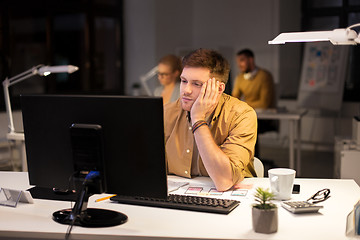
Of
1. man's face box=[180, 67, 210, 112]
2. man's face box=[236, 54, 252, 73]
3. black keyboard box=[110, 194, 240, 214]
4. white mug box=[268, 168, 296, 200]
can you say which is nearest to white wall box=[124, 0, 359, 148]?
man's face box=[236, 54, 252, 73]

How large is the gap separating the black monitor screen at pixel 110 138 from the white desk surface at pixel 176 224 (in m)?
0.11

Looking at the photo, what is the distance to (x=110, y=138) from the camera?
1.54 meters

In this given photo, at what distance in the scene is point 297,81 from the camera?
7516 millimetres

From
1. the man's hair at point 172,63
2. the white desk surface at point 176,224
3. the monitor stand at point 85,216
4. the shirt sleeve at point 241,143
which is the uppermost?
the man's hair at point 172,63

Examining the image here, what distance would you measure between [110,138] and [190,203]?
1.30ft

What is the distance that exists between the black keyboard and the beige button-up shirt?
349 mm

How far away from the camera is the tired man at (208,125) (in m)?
2.01

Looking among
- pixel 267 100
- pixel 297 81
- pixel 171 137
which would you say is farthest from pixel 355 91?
pixel 171 137

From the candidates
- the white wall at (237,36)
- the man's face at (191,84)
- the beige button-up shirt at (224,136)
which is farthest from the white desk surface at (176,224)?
the white wall at (237,36)

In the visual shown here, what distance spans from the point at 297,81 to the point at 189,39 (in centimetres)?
195

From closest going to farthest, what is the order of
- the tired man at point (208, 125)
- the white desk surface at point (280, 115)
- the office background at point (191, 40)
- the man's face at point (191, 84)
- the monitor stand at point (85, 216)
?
the monitor stand at point (85, 216) → the tired man at point (208, 125) → the man's face at point (191, 84) → the white desk surface at point (280, 115) → the office background at point (191, 40)

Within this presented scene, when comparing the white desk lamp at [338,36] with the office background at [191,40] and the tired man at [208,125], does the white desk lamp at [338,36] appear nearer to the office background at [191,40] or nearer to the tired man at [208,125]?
the tired man at [208,125]

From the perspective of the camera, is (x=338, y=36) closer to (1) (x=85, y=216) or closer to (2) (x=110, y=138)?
(2) (x=110, y=138)

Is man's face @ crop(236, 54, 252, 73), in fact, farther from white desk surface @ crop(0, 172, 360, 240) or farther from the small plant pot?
the small plant pot
